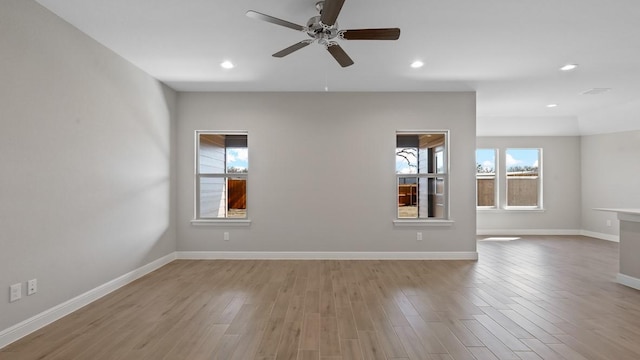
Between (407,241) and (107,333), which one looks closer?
(107,333)

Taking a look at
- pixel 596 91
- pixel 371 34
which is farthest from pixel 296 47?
pixel 596 91

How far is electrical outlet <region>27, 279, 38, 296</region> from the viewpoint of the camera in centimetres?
258

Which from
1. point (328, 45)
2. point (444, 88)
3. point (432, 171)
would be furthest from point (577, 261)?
point (328, 45)

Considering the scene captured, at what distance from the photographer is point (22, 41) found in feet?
8.27

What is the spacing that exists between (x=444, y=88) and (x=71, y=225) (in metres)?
4.98

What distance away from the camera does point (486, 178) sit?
7820mm

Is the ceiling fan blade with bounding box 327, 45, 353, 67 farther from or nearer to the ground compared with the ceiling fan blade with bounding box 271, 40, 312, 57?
nearer to the ground

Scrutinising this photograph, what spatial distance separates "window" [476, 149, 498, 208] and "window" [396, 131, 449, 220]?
3.03 meters

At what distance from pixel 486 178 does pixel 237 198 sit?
19.5 ft

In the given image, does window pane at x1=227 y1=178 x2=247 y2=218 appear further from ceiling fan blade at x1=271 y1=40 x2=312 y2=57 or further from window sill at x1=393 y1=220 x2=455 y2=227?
ceiling fan blade at x1=271 y1=40 x2=312 y2=57

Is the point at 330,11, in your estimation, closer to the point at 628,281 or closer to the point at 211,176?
the point at 211,176

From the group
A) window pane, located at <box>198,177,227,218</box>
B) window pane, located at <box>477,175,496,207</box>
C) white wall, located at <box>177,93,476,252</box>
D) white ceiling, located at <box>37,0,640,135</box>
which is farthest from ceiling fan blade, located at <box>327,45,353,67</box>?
window pane, located at <box>477,175,496,207</box>

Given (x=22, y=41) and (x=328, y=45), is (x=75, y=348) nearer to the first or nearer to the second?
(x=22, y=41)

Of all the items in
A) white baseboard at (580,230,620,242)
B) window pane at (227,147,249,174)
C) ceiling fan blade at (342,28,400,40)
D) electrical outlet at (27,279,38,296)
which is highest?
ceiling fan blade at (342,28,400,40)
